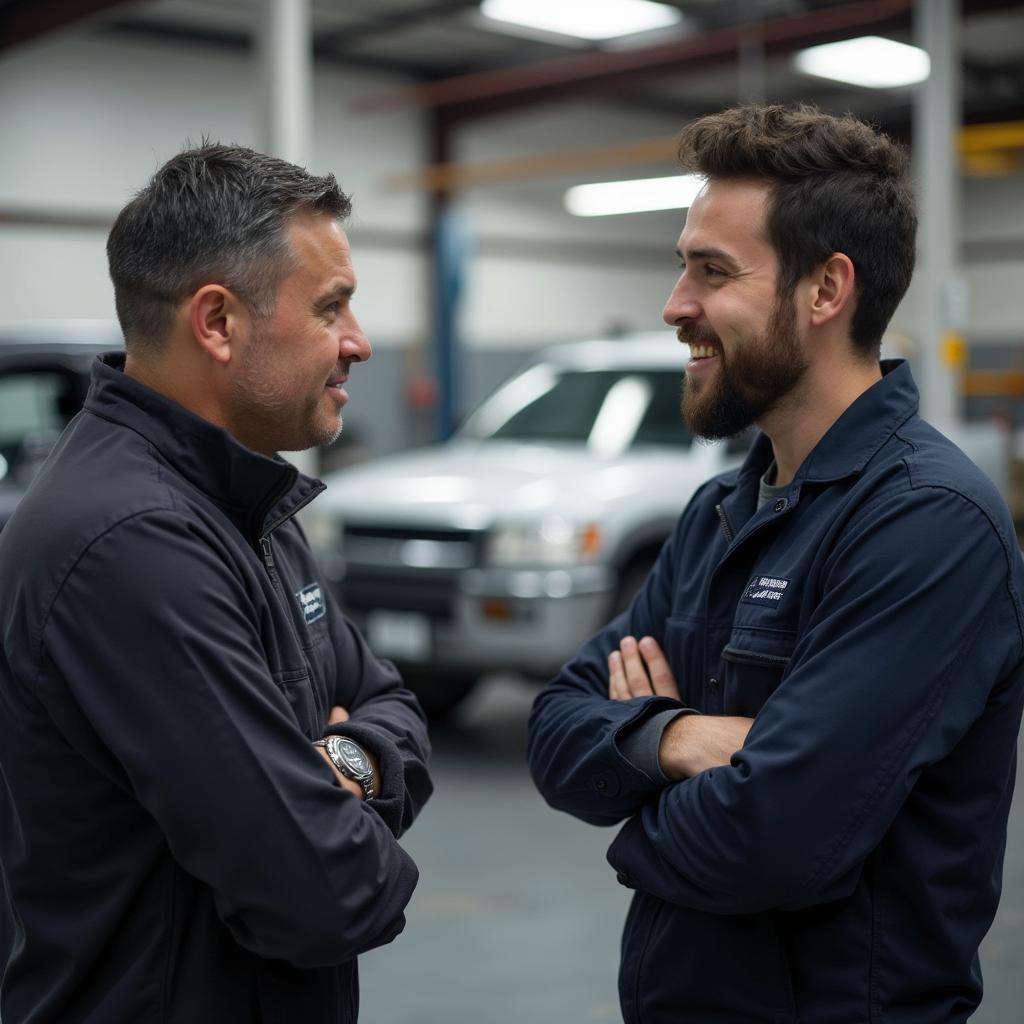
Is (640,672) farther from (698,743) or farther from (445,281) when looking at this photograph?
(445,281)

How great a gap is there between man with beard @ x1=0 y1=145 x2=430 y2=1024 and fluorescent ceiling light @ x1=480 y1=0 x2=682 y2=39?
1050cm

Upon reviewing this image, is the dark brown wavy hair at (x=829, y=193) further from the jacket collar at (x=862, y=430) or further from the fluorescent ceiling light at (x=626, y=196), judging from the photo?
the fluorescent ceiling light at (x=626, y=196)

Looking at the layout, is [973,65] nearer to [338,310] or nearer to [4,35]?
[4,35]

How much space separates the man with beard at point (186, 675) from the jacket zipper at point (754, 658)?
54 cm

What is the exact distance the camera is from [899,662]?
1.67 meters

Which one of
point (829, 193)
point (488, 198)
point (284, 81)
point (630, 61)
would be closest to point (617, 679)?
point (829, 193)

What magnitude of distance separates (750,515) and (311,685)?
747 mm

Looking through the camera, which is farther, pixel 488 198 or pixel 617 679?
pixel 488 198

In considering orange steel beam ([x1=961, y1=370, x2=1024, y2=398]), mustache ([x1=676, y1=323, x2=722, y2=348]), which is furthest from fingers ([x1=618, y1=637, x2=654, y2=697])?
orange steel beam ([x1=961, y1=370, x2=1024, y2=398])

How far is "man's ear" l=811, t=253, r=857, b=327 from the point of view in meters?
1.92

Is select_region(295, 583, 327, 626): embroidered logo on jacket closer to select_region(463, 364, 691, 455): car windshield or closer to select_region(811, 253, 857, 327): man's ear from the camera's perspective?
select_region(811, 253, 857, 327): man's ear

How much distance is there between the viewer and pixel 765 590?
190 cm

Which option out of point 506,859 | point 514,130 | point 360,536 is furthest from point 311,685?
point 514,130

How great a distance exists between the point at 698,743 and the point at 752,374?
0.56 m
